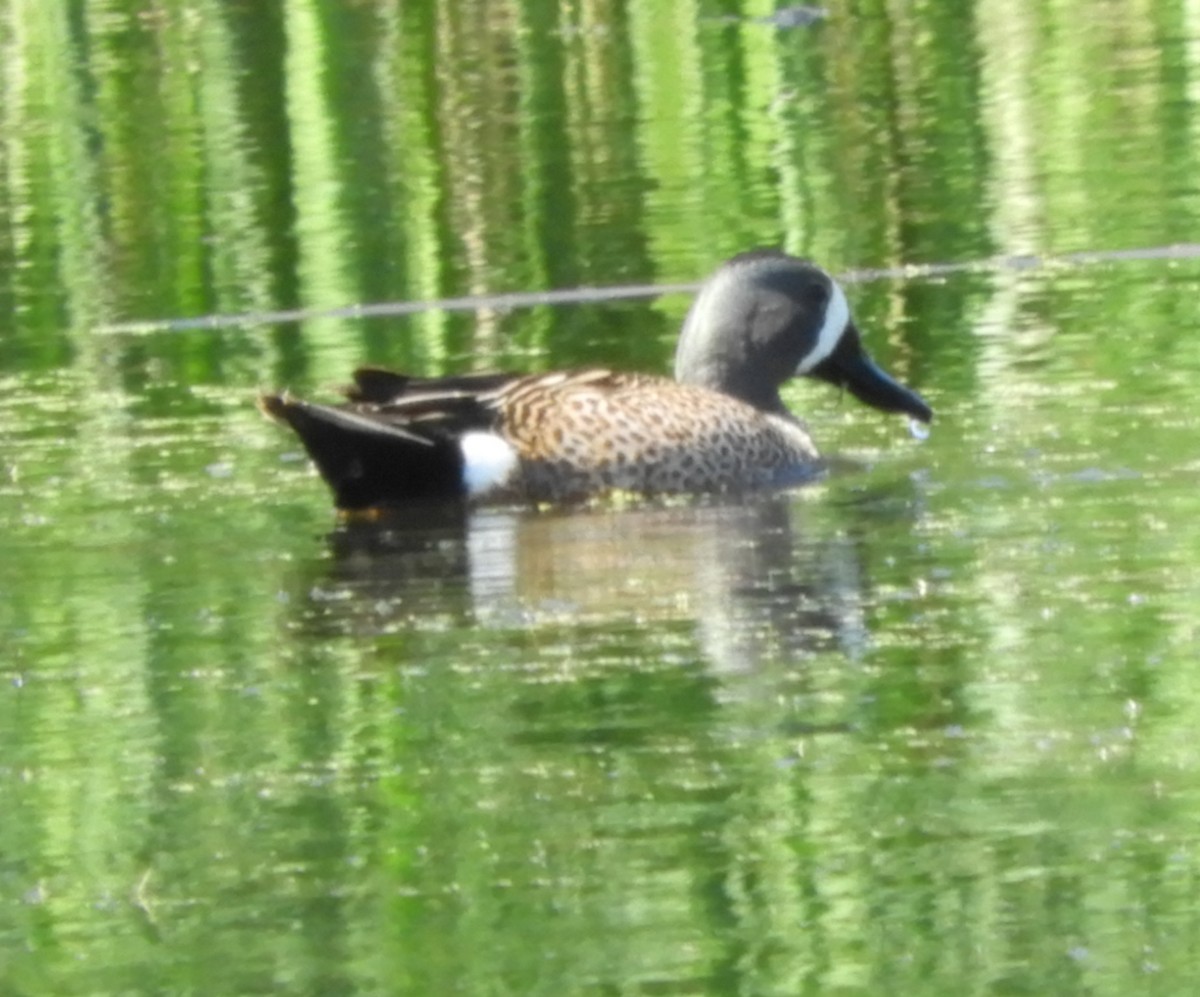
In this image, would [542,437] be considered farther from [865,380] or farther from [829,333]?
[829,333]

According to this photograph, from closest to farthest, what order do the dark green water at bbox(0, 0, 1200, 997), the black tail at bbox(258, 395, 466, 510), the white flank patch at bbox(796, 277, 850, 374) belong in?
the dark green water at bbox(0, 0, 1200, 997)
the black tail at bbox(258, 395, 466, 510)
the white flank patch at bbox(796, 277, 850, 374)

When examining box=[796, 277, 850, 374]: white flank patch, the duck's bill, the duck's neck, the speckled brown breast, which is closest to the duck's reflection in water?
the speckled brown breast

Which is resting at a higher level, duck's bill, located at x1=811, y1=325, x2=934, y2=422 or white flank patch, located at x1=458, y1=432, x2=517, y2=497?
white flank patch, located at x1=458, y1=432, x2=517, y2=497

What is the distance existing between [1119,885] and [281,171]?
34.8ft

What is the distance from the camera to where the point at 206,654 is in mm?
7094

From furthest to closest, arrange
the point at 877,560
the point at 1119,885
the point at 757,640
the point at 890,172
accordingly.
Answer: the point at 890,172, the point at 877,560, the point at 757,640, the point at 1119,885

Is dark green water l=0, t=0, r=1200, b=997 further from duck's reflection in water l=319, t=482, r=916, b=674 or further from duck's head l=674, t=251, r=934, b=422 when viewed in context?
duck's head l=674, t=251, r=934, b=422

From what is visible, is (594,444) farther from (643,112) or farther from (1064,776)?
(643,112)

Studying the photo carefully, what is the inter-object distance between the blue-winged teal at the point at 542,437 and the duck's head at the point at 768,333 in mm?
273

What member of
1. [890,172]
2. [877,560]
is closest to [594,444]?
[877,560]

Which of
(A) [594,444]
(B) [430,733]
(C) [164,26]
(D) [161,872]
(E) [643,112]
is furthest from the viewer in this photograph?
(C) [164,26]

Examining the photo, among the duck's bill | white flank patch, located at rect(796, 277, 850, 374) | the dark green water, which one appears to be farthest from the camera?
white flank patch, located at rect(796, 277, 850, 374)

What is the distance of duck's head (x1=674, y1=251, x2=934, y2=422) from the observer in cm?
991

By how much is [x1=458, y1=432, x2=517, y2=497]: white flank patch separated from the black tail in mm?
19
